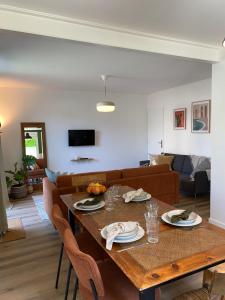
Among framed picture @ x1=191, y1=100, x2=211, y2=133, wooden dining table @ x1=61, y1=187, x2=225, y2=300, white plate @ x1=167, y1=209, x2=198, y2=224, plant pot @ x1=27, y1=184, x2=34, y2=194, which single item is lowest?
plant pot @ x1=27, y1=184, x2=34, y2=194

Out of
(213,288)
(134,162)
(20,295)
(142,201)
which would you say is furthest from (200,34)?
(134,162)

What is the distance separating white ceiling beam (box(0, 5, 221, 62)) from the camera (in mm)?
1958

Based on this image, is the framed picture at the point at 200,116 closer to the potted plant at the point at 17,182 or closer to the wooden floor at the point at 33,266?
the wooden floor at the point at 33,266

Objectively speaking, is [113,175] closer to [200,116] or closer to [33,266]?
[33,266]

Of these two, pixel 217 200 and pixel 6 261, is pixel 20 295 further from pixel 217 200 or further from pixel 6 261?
pixel 217 200

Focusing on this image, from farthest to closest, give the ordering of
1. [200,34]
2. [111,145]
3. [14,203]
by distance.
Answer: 1. [111,145]
2. [14,203]
3. [200,34]

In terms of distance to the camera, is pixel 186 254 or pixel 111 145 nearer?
pixel 186 254

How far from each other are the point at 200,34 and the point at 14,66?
2923mm

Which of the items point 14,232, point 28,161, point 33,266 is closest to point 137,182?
point 33,266

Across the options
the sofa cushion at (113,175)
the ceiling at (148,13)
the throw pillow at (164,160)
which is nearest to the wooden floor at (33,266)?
the sofa cushion at (113,175)

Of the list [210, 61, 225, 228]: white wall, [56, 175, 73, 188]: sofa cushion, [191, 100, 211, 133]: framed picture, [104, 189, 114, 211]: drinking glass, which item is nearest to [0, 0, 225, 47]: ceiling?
[210, 61, 225, 228]: white wall

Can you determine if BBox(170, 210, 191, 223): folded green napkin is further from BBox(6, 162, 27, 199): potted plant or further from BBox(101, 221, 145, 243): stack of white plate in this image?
BBox(6, 162, 27, 199): potted plant

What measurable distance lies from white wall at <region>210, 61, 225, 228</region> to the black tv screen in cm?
369

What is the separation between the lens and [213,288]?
3.50 feet
